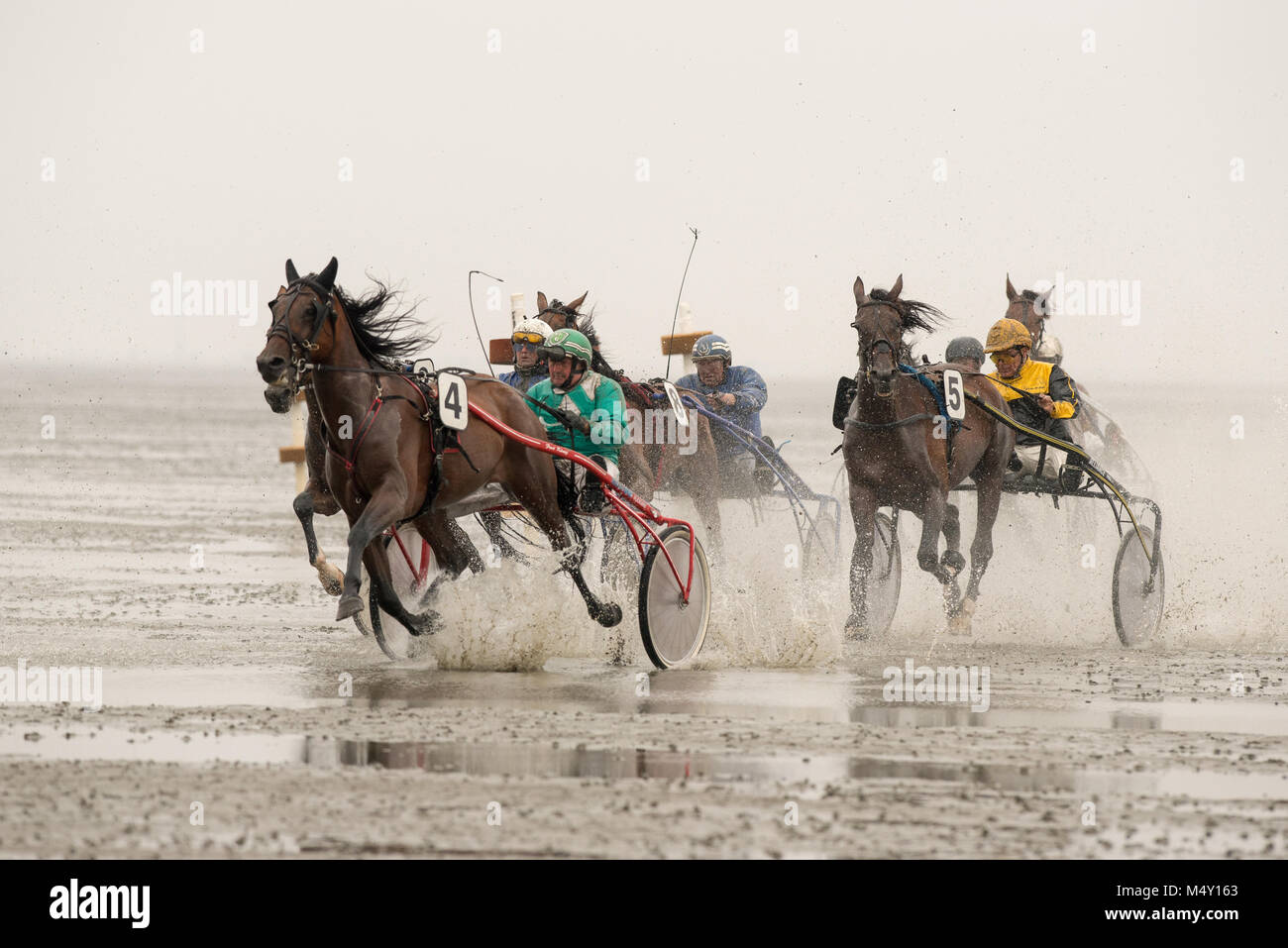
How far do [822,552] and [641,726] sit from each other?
18.2 ft

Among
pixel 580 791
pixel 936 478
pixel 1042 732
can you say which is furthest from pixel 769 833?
pixel 936 478

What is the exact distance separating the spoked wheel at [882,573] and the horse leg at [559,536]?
2265 millimetres

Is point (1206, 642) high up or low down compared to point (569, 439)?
down

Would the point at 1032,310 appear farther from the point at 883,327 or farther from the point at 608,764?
the point at 608,764

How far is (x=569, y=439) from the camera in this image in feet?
35.0

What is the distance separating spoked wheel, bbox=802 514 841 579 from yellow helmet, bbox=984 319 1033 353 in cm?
172

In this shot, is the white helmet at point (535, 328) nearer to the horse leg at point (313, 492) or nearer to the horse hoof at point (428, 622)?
the horse leg at point (313, 492)

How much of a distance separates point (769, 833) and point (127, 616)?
724 centimetres

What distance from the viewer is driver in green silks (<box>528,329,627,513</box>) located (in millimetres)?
10289

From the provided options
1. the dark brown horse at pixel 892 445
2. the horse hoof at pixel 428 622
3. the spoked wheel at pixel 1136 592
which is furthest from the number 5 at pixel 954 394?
the horse hoof at pixel 428 622

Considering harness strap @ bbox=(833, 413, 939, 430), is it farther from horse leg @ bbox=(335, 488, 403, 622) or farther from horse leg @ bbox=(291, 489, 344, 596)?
horse leg @ bbox=(335, 488, 403, 622)

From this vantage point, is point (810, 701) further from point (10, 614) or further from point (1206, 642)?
point (10, 614)

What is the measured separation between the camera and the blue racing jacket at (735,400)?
1341 centimetres

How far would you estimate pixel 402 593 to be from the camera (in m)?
10.8
